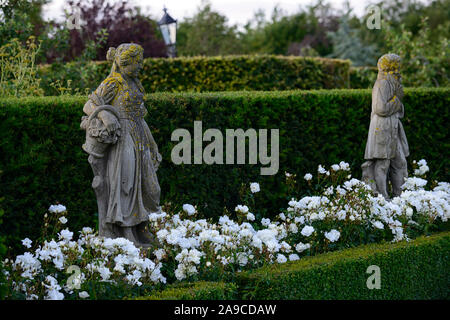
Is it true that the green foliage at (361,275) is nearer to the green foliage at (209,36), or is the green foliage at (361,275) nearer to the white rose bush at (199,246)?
the white rose bush at (199,246)

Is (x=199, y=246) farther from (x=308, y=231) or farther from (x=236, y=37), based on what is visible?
(x=236, y=37)

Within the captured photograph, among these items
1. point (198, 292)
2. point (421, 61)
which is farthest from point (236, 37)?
point (198, 292)

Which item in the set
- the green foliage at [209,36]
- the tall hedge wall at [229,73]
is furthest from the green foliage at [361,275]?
the green foliage at [209,36]

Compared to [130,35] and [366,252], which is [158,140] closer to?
[366,252]

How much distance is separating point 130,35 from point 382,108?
42.5 ft

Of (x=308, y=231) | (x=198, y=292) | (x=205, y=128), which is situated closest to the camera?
(x=198, y=292)

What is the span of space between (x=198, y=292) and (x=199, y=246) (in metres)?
1.13

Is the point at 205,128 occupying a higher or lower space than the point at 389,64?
lower

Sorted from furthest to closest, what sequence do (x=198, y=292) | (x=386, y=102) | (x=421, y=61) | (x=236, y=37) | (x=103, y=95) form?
1. (x=236, y=37)
2. (x=421, y=61)
3. (x=386, y=102)
4. (x=103, y=95)
5. (x=198, y=292)

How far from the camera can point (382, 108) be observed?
28.1 ft

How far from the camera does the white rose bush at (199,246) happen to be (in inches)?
193

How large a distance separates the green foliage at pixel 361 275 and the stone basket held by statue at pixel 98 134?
5.70 ft

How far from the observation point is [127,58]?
563 cm
